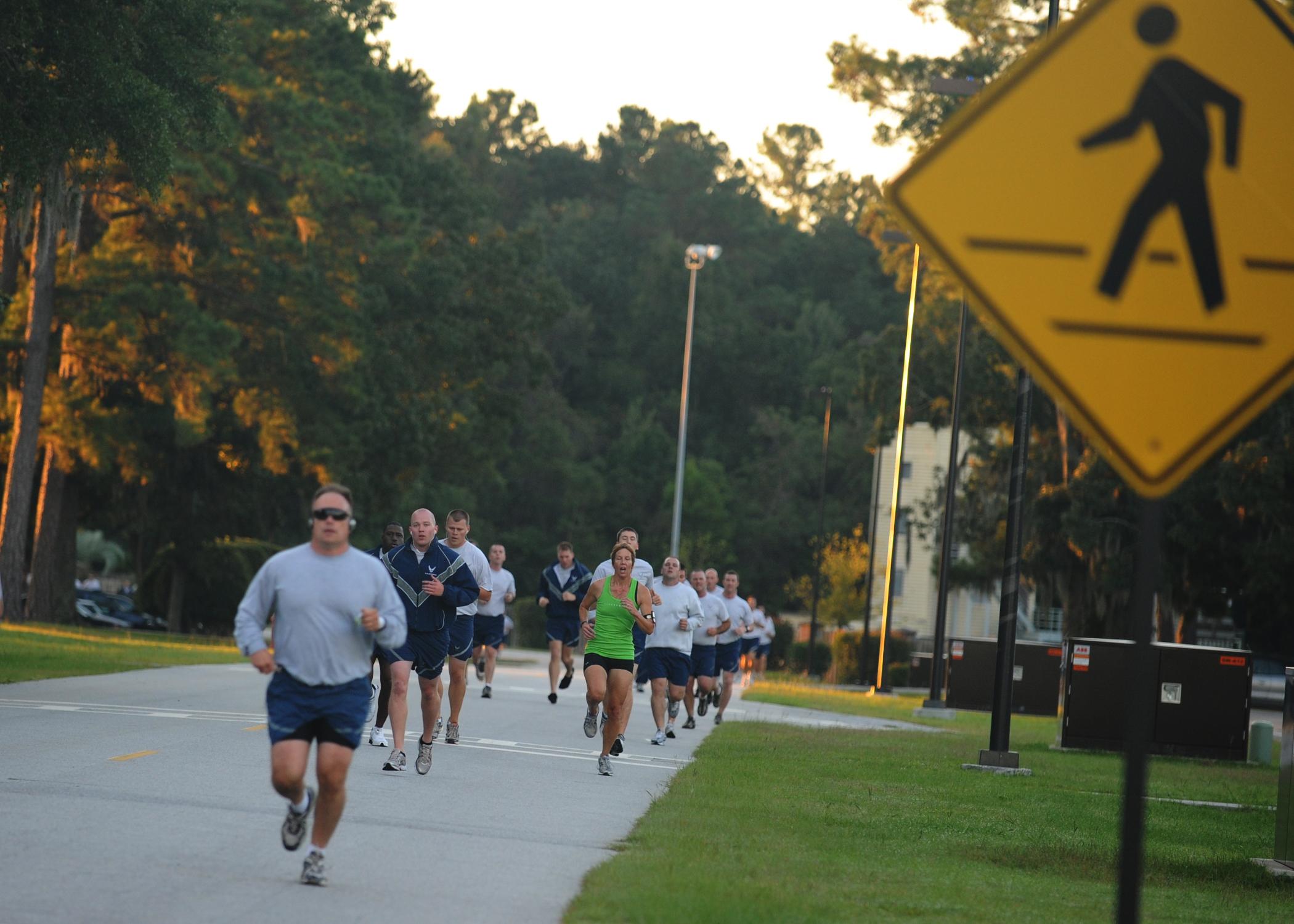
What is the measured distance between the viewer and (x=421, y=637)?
15.1 metres

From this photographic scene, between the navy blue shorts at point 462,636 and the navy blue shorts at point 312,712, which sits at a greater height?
the navy blue shorts at point 462,636

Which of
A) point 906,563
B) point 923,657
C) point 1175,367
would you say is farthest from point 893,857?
point 906,563

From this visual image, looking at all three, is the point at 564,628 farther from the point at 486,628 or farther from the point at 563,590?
the point at 486,628

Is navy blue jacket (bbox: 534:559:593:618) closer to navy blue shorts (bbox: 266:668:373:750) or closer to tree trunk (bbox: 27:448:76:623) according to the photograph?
navy blue shorts (bbox: 266:668:373:750)

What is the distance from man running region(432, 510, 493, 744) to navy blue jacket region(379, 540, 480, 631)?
54.3 inches

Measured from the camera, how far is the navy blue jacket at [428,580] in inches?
593

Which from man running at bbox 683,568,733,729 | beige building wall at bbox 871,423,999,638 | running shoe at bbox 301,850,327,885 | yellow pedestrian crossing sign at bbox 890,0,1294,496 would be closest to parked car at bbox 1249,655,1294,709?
beige building wall at bbox 871,423,999,638

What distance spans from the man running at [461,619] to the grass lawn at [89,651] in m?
7.94

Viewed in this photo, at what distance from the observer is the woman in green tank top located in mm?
16031

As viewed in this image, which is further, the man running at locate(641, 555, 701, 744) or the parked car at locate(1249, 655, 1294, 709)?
the parked car at locate(1249, 655, 1294, 709)

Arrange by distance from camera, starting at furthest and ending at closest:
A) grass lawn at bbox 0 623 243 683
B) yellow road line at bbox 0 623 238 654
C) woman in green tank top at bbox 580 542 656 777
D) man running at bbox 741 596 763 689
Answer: man running at bbox 741 596 763 689
yellow road line at bbox 0 623 238 654
grass lawn at bbox 0 623 243 683
woman in green tank top at bbox 580 542 656 777

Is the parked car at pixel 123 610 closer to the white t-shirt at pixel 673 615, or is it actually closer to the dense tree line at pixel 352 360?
the dense tree line at pixel 352 360

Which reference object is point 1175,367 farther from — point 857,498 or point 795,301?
point 795,301

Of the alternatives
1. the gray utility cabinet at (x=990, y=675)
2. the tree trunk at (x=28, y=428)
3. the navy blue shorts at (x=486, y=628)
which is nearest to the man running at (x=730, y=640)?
the navy blue shorts at (x=486, y=628)
